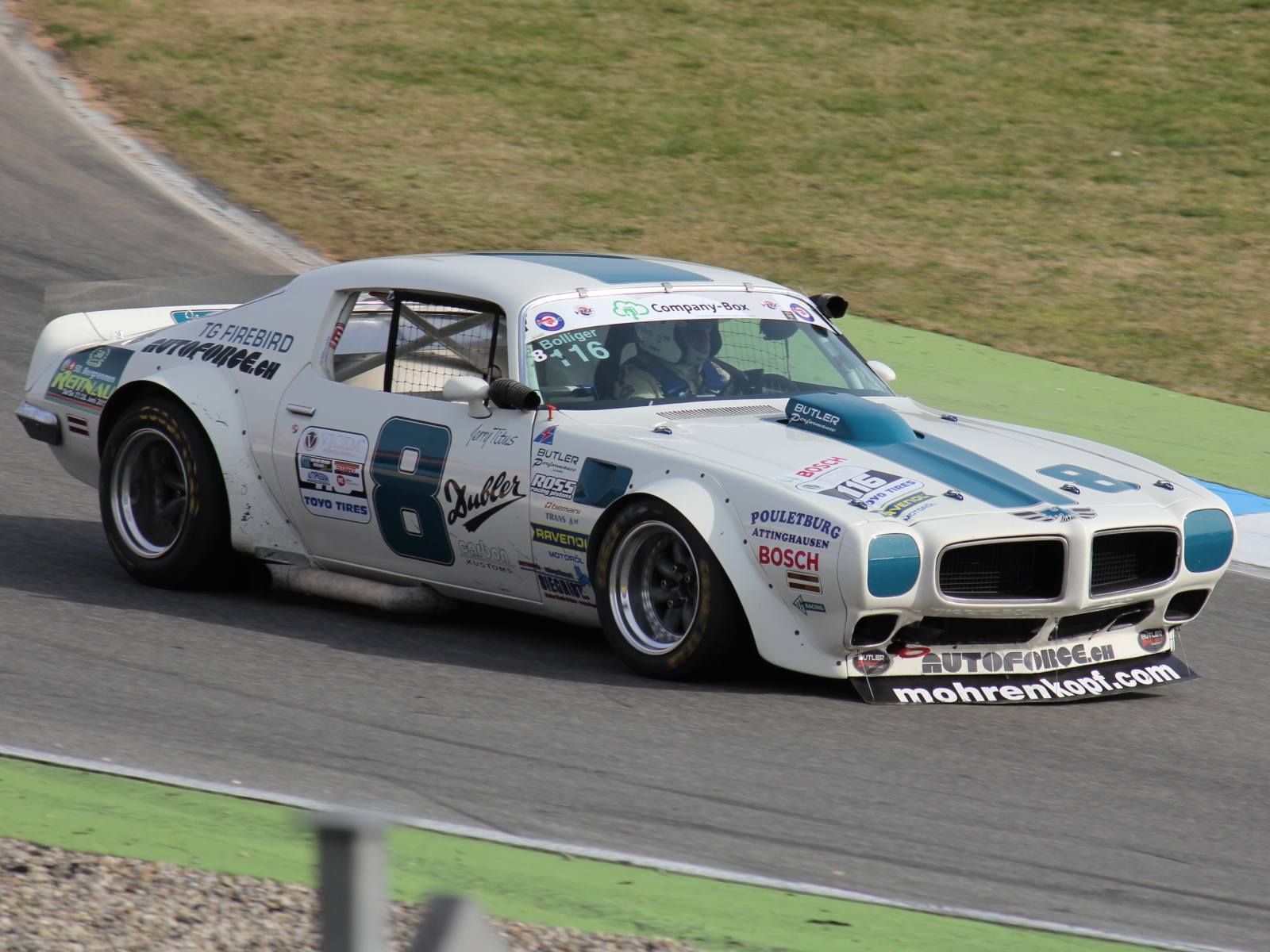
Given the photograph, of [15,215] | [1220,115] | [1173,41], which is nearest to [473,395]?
[15,215]

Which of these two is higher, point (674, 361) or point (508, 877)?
point (674, 361)

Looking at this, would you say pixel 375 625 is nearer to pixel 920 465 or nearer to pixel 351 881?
pixel 920 465

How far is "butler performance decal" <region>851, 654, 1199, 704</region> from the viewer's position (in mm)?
5688

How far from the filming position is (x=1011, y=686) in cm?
579

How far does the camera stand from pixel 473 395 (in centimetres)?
625

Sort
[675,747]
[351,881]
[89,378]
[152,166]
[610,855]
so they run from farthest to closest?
[152,166] < [89,378] < [675,747] < [610,855] < [351,881]

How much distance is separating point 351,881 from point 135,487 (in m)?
5.64

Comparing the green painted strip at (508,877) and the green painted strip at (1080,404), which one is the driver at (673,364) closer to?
the green painted strip at (508,877)

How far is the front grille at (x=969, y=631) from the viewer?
5.67 meters

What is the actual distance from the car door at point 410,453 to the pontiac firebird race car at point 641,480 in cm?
1

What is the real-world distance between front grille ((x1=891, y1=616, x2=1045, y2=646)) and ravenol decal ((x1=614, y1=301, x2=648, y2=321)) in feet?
5.59

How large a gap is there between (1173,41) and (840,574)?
1957 cm

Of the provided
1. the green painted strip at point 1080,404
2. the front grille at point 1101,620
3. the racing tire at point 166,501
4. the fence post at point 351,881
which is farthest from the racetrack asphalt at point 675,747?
the green painted strip at point 1080,404

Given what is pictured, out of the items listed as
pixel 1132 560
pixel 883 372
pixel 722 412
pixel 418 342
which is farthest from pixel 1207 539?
pixel 418 342
